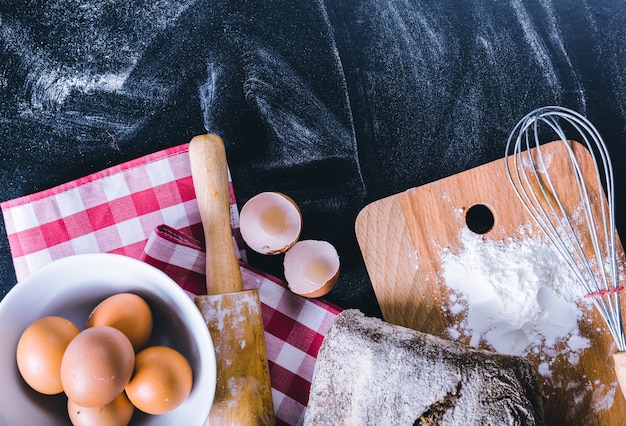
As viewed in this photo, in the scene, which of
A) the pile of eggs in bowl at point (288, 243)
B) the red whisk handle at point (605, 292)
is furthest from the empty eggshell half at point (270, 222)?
the red whisk handle at point (605, 292)

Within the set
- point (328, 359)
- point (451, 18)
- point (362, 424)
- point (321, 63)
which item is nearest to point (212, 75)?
point (321, 63)

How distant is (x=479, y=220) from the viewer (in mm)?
1077

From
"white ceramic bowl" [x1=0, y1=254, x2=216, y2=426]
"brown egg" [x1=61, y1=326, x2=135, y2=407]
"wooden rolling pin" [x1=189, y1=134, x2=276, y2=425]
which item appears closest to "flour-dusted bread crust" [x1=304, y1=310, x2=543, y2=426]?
"wooden rolling pin" [x1=189, y1=134, x2=276, y2=425]

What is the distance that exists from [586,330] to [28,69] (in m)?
1.13

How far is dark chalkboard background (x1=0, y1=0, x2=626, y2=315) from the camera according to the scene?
111cm

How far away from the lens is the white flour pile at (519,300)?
Result: 976 millimetres

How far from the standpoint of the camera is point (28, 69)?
111 centimetres

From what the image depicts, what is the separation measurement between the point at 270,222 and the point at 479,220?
1.28ft

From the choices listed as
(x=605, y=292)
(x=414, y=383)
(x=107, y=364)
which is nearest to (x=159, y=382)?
(x=107, y=364)

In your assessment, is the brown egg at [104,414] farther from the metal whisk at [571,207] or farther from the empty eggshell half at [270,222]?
the metal whisk at [571,207]

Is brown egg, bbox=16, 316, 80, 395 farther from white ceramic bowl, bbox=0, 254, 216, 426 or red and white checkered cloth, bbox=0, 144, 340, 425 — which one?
red and white checkered cloth, bbox=0, 144, 340, 425

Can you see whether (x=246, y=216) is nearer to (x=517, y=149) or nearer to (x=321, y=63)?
(x=321, y=63)

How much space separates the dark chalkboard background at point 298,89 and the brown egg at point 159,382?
0.35m

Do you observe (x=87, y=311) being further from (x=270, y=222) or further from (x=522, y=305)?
(x=522, y=305)
